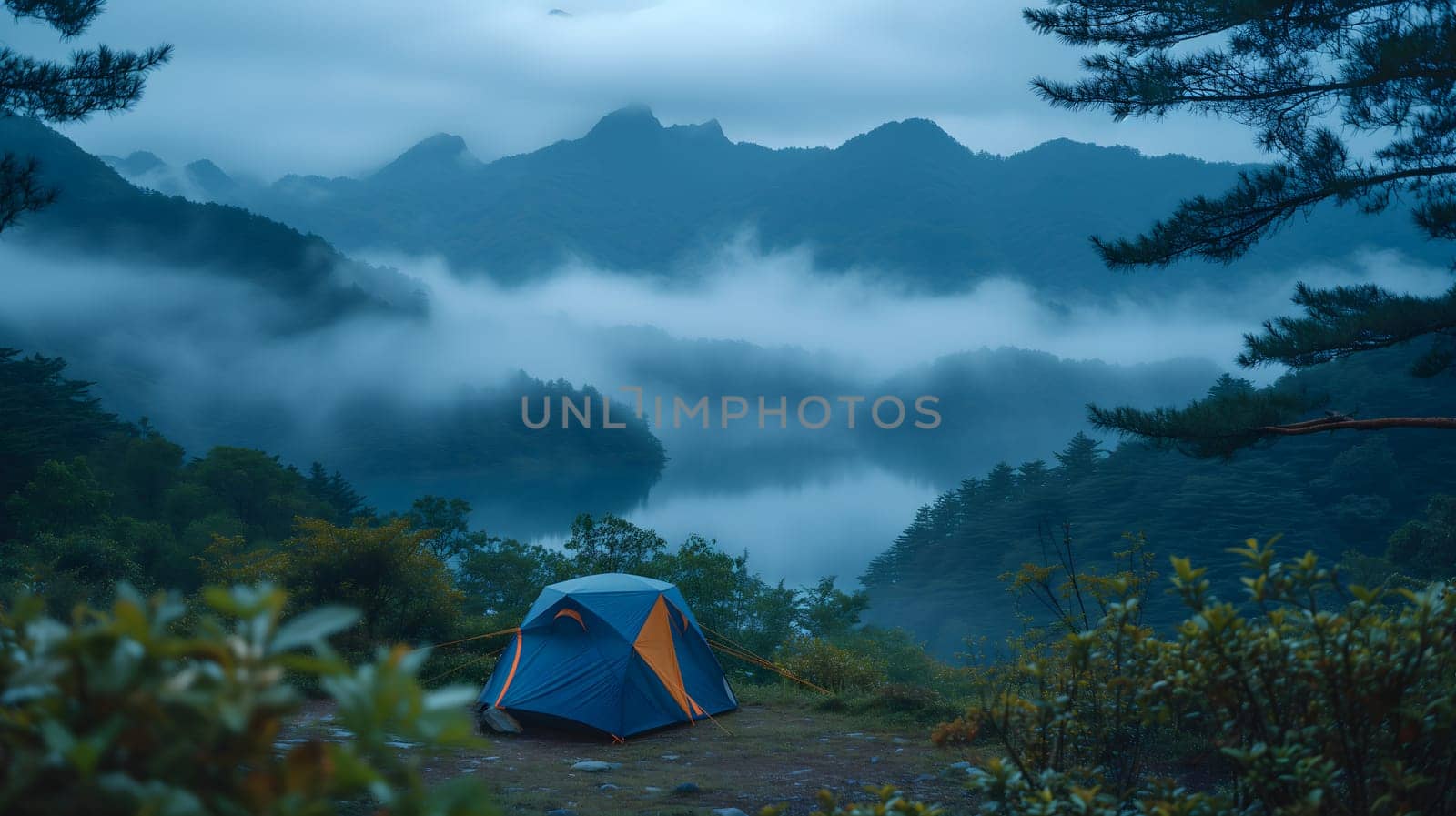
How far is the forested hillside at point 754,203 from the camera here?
12625 centimetres

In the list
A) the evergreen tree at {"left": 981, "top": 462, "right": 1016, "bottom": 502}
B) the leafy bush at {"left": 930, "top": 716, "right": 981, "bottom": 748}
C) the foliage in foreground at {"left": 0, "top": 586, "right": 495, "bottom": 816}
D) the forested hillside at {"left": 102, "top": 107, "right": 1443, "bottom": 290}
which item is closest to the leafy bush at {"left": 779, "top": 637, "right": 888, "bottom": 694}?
the leafy bush at {"left": 930, "top": 716, "right": 981, "bottom": 748}

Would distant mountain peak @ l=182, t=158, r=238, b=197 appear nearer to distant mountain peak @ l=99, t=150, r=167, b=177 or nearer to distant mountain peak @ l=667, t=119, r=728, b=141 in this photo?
distant mountain peak @ l=99, t=150, r=167, b=177

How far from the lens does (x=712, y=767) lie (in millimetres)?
6469

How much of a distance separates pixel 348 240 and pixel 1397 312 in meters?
138

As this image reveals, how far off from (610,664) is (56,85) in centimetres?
690

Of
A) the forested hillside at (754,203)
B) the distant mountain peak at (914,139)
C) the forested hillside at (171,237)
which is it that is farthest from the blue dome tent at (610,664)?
the distant mountain peak at (914,139)

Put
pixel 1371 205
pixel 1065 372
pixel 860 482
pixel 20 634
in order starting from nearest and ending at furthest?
1. pixel 20 634
2. pixel 1371 205
3. pixel 860 482
4. pixel 1065 372

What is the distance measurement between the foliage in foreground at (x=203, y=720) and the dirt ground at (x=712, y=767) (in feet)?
12.3

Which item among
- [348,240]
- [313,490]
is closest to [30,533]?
[313,490]

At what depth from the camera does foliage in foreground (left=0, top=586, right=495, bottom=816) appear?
791 mm

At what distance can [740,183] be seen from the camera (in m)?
153

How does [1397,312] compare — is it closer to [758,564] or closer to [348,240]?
[758,564]

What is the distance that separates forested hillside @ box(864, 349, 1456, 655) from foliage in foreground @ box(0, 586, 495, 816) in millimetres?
25050

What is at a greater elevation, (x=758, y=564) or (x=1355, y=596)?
(x=1355, y=596)
